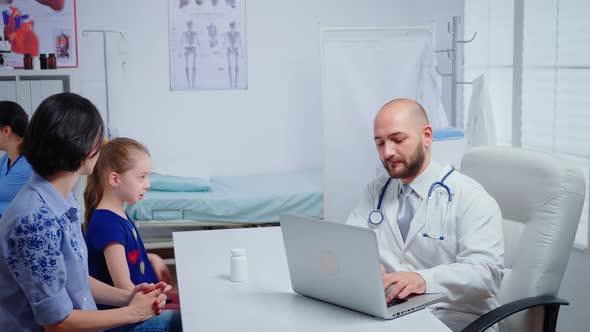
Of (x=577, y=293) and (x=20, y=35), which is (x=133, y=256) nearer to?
(x=577, y=293)

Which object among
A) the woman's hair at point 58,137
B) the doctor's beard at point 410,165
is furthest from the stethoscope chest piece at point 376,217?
the woman's hair at point 58,137

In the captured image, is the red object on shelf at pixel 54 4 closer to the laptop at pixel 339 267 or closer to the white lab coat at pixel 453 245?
the white lab coat at pixel 453 245

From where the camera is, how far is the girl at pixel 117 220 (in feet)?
7.02

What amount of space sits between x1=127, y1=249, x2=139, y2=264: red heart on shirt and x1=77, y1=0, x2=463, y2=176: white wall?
2.32 m

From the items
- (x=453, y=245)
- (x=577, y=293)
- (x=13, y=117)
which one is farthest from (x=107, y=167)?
(x=577, y=293)

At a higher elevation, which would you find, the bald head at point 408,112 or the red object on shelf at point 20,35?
the red object on shelf at point 20,35

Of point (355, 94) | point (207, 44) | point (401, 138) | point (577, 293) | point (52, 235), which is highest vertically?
point (207, 44)

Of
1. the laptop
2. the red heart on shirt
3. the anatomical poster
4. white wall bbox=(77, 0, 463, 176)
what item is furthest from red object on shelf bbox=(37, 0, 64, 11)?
the laptop

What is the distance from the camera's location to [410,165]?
219 cm

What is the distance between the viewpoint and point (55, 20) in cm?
459

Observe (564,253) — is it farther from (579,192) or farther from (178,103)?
(178,103)

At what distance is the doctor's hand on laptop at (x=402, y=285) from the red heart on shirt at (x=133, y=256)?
88 centimetres

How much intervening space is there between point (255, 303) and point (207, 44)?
10.9 ft

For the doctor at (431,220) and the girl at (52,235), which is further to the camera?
the doctor at (431,220)
